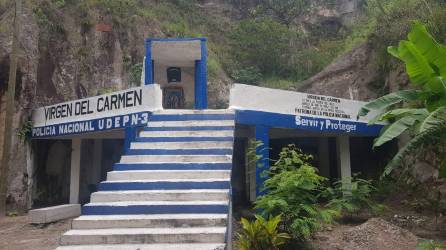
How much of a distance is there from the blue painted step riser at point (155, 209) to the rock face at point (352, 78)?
10.8 m

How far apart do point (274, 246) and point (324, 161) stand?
9.21 metres

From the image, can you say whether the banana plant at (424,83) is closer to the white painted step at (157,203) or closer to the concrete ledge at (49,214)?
the white painted step at (157,203)

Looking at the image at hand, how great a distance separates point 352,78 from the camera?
54.5 feet

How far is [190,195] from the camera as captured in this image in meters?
6.38

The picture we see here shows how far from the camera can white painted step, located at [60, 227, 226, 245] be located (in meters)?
5.33

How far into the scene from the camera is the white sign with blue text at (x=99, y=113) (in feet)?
31.1

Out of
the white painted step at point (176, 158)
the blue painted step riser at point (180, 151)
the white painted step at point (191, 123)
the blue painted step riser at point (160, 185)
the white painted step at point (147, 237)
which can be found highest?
the white painted step at point (191, 123)

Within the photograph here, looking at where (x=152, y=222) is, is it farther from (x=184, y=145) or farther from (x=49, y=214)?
(x=49, y=214)

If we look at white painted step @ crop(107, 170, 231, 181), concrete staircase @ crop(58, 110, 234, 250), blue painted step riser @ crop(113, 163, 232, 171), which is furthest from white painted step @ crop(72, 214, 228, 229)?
blue painted step riser @ crop(113, 163, 232, 171)

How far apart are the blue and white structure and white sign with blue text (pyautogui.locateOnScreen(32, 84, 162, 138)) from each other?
3 centimetres

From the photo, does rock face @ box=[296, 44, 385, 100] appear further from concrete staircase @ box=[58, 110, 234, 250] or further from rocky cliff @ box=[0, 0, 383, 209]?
concrete staircase @ box=[58, 110, 234, 250]

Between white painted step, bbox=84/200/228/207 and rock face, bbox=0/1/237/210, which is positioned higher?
rock face, bbox=0/1/237/210

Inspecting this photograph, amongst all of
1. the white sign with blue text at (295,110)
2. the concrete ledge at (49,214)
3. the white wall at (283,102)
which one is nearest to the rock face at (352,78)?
the white sign with blue text at (295,110)

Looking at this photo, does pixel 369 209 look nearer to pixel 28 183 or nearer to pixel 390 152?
pixel 390 152
